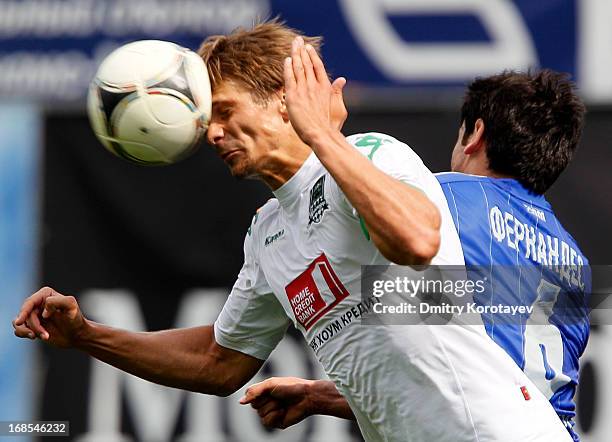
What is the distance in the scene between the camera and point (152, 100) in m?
4.33

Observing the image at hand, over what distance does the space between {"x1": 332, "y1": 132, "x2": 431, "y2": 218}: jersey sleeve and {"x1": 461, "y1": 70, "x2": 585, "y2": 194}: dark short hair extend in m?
0.86

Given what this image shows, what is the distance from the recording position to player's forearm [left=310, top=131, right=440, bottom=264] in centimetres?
344

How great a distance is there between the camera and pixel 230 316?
488 centimetres

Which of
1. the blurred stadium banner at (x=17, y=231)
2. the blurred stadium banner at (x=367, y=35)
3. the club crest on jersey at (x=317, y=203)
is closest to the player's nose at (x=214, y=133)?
the club crest on jersey at (x=317, y=203)

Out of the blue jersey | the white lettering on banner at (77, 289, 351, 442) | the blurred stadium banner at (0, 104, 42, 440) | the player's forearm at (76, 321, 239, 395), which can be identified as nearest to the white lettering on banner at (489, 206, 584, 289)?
the blue jersey

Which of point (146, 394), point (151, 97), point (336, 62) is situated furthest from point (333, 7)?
point (151, 97)

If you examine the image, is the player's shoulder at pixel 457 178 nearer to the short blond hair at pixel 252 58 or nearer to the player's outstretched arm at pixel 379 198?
the short blond hair at pixel 252 58

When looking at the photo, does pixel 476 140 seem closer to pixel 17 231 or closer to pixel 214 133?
pixel 214 133

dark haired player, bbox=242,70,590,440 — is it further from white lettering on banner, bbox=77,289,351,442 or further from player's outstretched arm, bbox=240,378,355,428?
white lettering on banner, bbox=77,289,351,442

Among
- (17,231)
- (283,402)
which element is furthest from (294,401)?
(17,231)

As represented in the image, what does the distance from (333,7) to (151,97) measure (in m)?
3.30

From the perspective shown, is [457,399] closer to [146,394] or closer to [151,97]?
[151,97]

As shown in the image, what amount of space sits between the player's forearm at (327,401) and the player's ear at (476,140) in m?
1.04

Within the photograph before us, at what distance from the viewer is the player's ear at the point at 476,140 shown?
4.82 m
